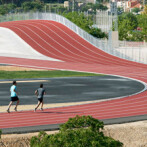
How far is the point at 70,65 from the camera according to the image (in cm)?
5203

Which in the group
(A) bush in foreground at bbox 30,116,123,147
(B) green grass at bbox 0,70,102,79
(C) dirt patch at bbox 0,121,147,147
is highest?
(A) bush in foreground at bbox 30,116,123,147

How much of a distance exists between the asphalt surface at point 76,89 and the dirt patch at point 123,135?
7670 mm

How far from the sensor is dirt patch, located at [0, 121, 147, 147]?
2063 centimetres

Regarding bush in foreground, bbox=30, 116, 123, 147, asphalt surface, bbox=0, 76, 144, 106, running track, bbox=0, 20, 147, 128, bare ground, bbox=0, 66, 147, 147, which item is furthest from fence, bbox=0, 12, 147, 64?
bush in foreground, bbox=30, 116, 123, 147

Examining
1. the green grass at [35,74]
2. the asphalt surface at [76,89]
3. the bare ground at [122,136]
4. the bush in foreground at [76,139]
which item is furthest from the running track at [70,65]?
the bush in foreground at [76,139]

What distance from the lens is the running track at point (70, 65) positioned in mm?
25555

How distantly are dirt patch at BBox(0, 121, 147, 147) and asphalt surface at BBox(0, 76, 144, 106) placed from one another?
7.67 metres

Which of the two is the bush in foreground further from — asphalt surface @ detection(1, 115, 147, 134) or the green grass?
the green grass

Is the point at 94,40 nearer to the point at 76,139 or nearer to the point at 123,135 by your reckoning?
the point at 123,135

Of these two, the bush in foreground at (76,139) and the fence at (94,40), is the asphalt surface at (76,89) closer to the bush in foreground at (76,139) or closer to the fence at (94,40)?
the bush in foreground at (76,139)

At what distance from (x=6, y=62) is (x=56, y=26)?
1086 inches

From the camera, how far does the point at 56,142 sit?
46.3 feet

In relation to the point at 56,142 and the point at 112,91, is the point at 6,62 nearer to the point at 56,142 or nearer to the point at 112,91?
the point at 112,91

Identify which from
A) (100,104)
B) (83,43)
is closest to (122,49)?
(83,43)
